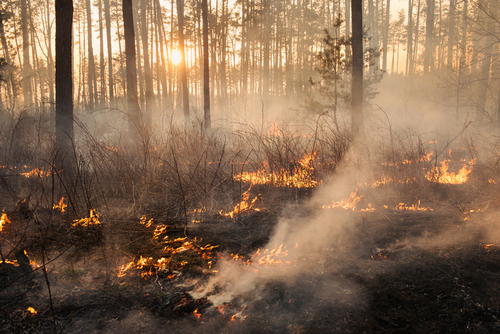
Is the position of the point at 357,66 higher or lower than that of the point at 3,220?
higher

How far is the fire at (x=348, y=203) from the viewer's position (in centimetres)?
464

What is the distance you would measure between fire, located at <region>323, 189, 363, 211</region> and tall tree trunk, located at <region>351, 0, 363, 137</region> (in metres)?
2.40

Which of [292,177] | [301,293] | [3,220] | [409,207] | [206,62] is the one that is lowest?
[409,207]

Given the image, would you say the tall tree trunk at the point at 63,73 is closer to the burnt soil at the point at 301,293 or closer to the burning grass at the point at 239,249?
the burning grass at the point at 239,249

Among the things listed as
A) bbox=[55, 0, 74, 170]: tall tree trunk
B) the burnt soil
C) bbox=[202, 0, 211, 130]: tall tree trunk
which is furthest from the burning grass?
bbox=[202, 0, 211, 130]: tall tree trunk

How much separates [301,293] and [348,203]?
269 centimetres

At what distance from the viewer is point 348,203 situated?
4797 millimetres

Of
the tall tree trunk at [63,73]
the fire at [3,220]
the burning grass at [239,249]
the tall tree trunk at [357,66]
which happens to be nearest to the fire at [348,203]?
the burning grass at [239,249]

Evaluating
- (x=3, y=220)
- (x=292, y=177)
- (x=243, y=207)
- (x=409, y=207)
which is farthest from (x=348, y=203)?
(x=3, y=220)

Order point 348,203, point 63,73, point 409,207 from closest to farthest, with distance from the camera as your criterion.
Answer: point 409,207 → point 348,203 → point 63,73

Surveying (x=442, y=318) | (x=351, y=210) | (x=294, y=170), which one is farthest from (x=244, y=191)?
(x=442, y=318)

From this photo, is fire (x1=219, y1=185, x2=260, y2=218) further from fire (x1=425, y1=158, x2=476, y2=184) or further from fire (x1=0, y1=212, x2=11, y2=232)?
fire (x1=425, y1=158, x2=476, y2=184)

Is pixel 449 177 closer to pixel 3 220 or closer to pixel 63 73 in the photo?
pixel 3 220

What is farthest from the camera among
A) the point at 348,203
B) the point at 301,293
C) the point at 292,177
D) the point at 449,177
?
the point at 449,177
